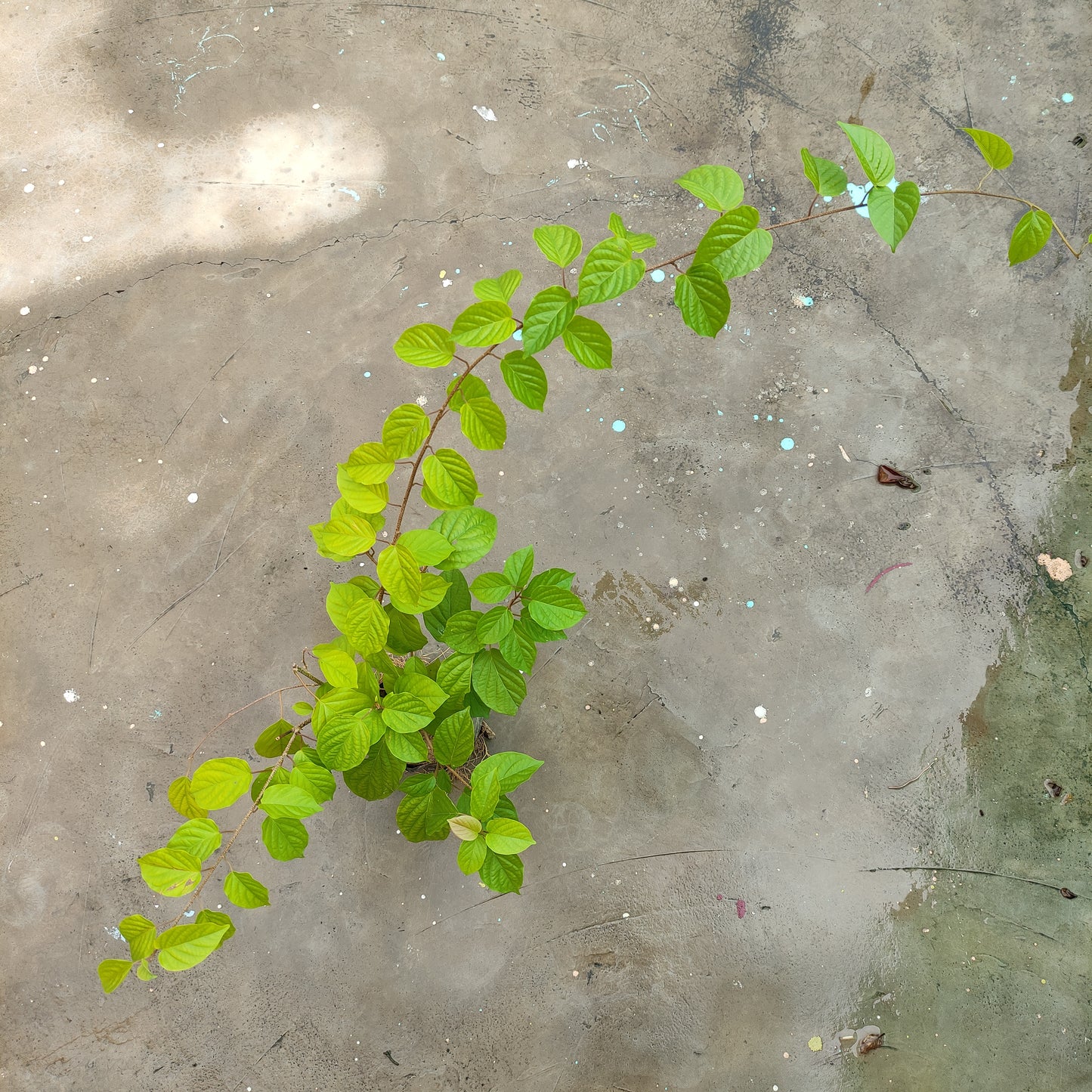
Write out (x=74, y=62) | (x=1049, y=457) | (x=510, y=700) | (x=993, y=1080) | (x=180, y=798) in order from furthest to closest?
(x=74, y=62) → (x=1049, y=457) → (x=993, y=1080) → (x=510, y=700) → (x=180, y=798)

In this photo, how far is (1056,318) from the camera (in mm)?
3053

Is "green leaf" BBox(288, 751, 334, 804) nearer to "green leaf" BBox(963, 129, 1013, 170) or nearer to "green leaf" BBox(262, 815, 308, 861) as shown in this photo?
"green leaf" BBox(262, 815, 308, 861)

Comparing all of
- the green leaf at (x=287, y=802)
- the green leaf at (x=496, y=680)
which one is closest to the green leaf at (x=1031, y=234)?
the green leaf at (x=496, y=680)

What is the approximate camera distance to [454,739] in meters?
2.01

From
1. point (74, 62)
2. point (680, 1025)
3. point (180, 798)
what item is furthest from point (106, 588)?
point (680, 1025)

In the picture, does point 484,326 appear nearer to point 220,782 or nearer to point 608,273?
point 608,273

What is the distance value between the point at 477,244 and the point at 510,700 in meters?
1.99

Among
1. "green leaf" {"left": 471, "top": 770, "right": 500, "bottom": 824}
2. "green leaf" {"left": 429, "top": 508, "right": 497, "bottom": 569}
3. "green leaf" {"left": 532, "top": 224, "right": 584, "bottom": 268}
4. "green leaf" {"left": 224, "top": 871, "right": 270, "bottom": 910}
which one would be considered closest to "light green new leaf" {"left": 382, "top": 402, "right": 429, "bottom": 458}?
"green leaf" {"left": 429, "top": 508, "right": 497, "bottom": 569}

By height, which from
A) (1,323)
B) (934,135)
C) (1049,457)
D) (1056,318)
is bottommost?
(1,323)

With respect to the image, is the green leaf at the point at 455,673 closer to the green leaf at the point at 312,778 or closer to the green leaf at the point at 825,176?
the green leaf at the point at 312,778

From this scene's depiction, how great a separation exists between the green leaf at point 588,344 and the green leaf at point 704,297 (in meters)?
0.16

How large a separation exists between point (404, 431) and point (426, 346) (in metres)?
0.19

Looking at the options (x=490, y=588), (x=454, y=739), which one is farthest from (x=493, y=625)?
(x=454, y=739)

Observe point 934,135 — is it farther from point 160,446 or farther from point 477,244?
point 160,446
